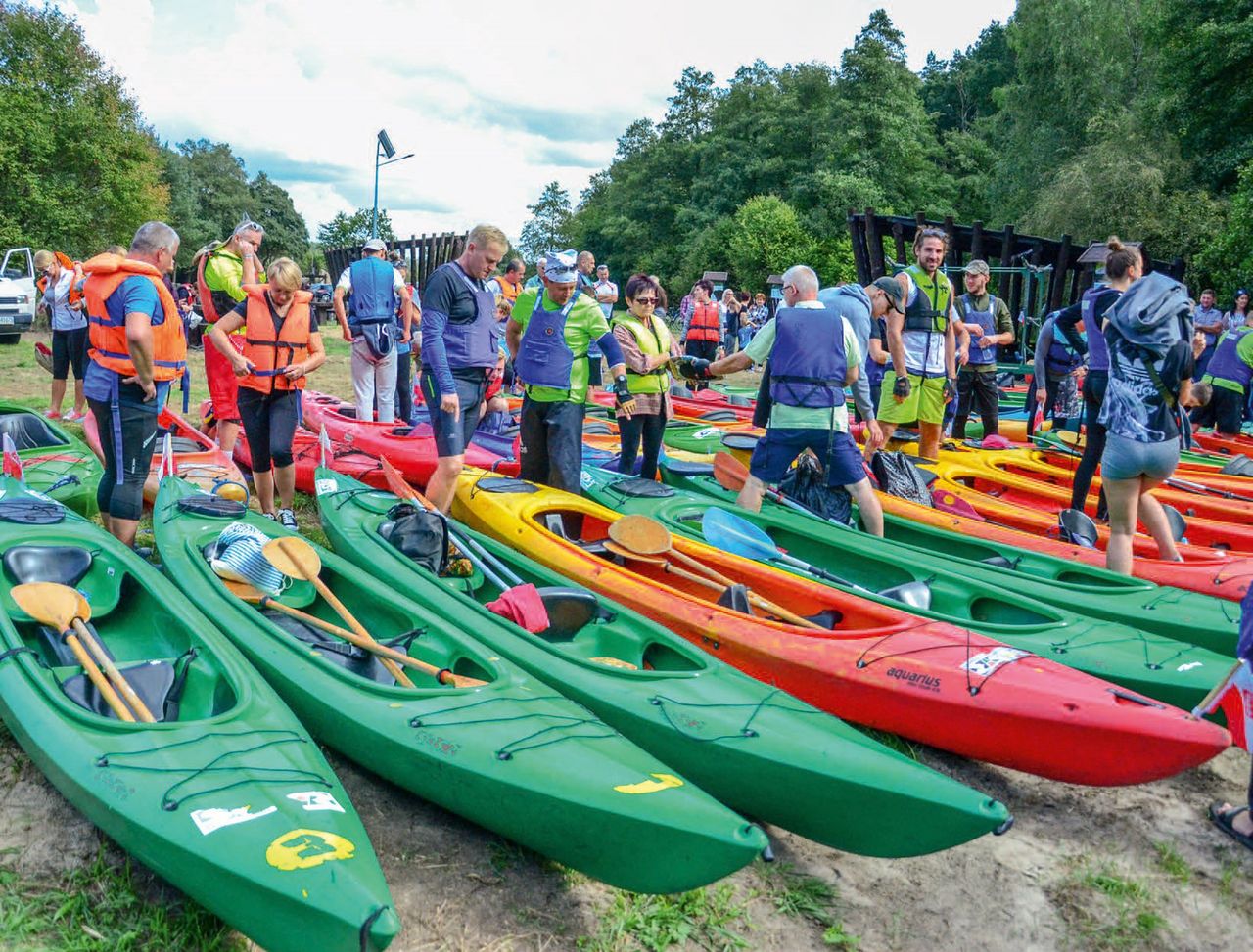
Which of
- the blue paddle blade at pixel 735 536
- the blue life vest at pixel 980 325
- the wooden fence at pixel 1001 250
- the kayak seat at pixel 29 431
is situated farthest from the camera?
the wooden fence at pixel 1001 250

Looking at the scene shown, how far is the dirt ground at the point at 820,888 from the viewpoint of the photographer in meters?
2.43

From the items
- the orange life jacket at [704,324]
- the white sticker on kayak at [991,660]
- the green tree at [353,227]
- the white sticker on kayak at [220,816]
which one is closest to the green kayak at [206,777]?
the white sticker on kayak at [220,816]

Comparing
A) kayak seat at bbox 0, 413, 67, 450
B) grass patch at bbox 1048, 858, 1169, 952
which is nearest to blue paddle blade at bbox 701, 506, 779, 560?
grass patch at bbox 1048, 858, 1169, 952

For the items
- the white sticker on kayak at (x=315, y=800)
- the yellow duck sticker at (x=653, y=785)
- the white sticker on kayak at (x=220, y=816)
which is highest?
the yellow duck sticker at (x=653, y=785)

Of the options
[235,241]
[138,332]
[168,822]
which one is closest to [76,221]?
[235,241]

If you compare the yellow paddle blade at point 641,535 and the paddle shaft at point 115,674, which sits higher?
the yellow paddle blade at point 641,535

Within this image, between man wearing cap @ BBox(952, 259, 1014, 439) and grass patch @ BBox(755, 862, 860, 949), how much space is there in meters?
5.68

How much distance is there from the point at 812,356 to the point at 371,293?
389cm

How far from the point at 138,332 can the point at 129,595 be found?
3.63 ft

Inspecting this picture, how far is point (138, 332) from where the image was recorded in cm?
391

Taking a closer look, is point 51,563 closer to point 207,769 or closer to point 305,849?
point 207,769

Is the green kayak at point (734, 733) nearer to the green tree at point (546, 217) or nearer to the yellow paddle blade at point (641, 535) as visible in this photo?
the yellow paddle blade at point (641, 535)

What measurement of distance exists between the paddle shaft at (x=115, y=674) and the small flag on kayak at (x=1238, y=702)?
3.15 metres

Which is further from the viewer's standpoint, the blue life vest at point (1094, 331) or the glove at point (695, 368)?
the glove at point (695, 368)
